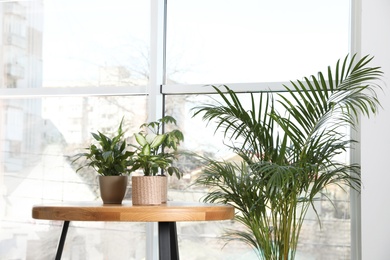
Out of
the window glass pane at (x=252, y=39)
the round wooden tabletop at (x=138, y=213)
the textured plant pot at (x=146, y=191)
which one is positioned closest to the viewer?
the round wooden tabletop at (x=138, y=213)

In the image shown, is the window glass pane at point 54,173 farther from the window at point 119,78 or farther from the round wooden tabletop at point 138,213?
the round wooden tabletop at point 138,213

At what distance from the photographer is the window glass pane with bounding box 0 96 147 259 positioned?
14.6 ft

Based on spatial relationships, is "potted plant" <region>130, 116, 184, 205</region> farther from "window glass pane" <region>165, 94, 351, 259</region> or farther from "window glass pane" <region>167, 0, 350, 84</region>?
"window glass pane" <region>167, 0, 350, 84</region>

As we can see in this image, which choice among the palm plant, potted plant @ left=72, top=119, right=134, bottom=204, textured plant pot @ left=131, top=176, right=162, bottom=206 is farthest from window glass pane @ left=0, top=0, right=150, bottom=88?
textured plant pot @ left=131, top=176, right=162, bottom=206

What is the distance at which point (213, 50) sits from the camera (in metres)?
4.36

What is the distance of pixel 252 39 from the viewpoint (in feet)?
14.1

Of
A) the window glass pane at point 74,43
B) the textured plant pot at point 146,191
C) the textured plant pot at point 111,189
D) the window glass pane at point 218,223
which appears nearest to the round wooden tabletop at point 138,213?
the textured plant pot at point 146,191

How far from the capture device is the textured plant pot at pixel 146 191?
3.15m

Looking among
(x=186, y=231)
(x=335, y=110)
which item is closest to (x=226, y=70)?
(x=335, y=110)

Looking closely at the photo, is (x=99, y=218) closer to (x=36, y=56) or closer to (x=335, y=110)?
(x=335, y=110)

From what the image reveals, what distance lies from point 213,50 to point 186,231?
1200 millimetres

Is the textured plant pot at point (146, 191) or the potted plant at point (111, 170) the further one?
the potted plant at point (111, 170)

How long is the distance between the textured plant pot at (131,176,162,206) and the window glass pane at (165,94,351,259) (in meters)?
1.14

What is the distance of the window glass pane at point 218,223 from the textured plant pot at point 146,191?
1145 millimetres
